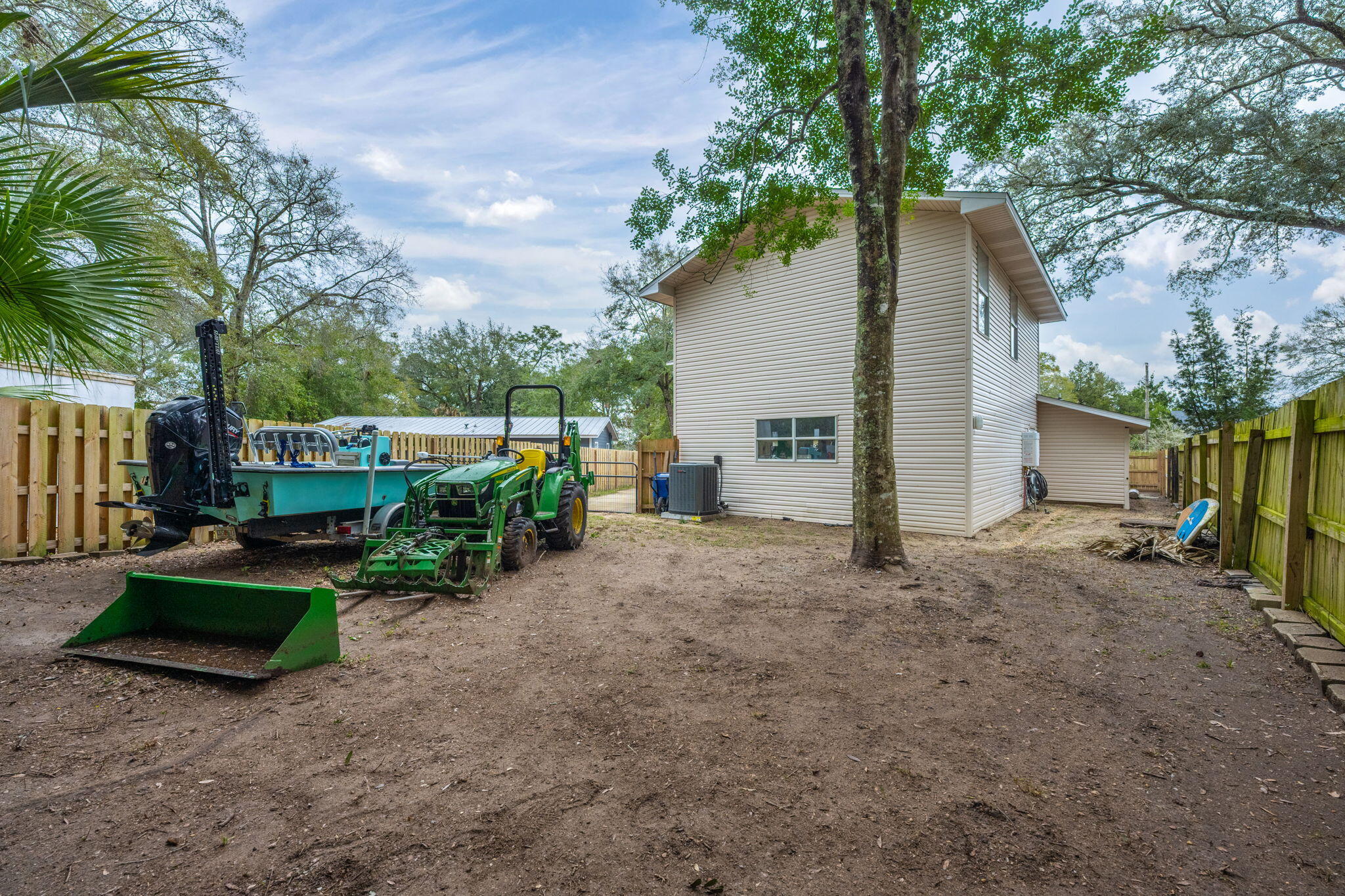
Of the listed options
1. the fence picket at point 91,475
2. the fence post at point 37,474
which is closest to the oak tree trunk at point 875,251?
the fence picket at point 91,475

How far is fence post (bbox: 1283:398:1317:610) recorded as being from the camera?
4539 mm

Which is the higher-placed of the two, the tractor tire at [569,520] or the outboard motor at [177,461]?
the outboard motor at [177,461]

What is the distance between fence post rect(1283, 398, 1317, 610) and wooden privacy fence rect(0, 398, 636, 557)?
37.6 ft

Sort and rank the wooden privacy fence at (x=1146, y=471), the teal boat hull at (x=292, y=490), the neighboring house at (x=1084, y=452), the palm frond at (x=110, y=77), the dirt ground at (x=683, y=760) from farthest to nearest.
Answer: the wooden privacy fence at (x=1146, y=471) → the neighboring house at (x=1084, y=452) → the teal boat hull at (x=292, y=490) → the palm frond at (x=110, y=77) → the dirt ground at (x=683, y=760)

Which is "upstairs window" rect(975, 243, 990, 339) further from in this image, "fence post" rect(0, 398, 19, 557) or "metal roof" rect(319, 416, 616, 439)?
"metal roof" rect(319, 416, 616, 439)

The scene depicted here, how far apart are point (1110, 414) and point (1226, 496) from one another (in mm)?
8419

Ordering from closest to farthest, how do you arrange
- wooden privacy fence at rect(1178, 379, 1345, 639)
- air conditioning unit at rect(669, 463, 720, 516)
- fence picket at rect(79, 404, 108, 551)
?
wooden privacy fence at rect(1178, 379, 1345, 639)
fence picket at rect(79, 404, 108, 551)
air conditioning unit at rect(669, 463, 720, 516)

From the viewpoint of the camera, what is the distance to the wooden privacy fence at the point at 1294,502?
4.10 meters

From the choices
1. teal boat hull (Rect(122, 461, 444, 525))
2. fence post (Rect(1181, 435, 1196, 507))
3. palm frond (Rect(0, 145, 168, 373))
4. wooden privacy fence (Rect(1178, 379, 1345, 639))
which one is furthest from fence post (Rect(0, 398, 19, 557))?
fence post (Rect(1181, 435, 1196, 507))

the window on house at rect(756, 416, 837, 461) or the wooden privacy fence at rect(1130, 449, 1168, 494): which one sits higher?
the window on house at rect(756, 416, 837, 461)

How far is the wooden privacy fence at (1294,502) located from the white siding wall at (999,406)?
143 inches

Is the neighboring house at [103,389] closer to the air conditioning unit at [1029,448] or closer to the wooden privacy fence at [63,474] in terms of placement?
the wooden privacy fence at [63,474]

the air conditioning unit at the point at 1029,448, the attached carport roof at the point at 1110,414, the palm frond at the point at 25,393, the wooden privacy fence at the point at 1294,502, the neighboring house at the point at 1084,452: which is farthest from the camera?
the neighboring house at the point at 1084,452

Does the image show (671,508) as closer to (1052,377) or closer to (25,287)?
(25,287)
